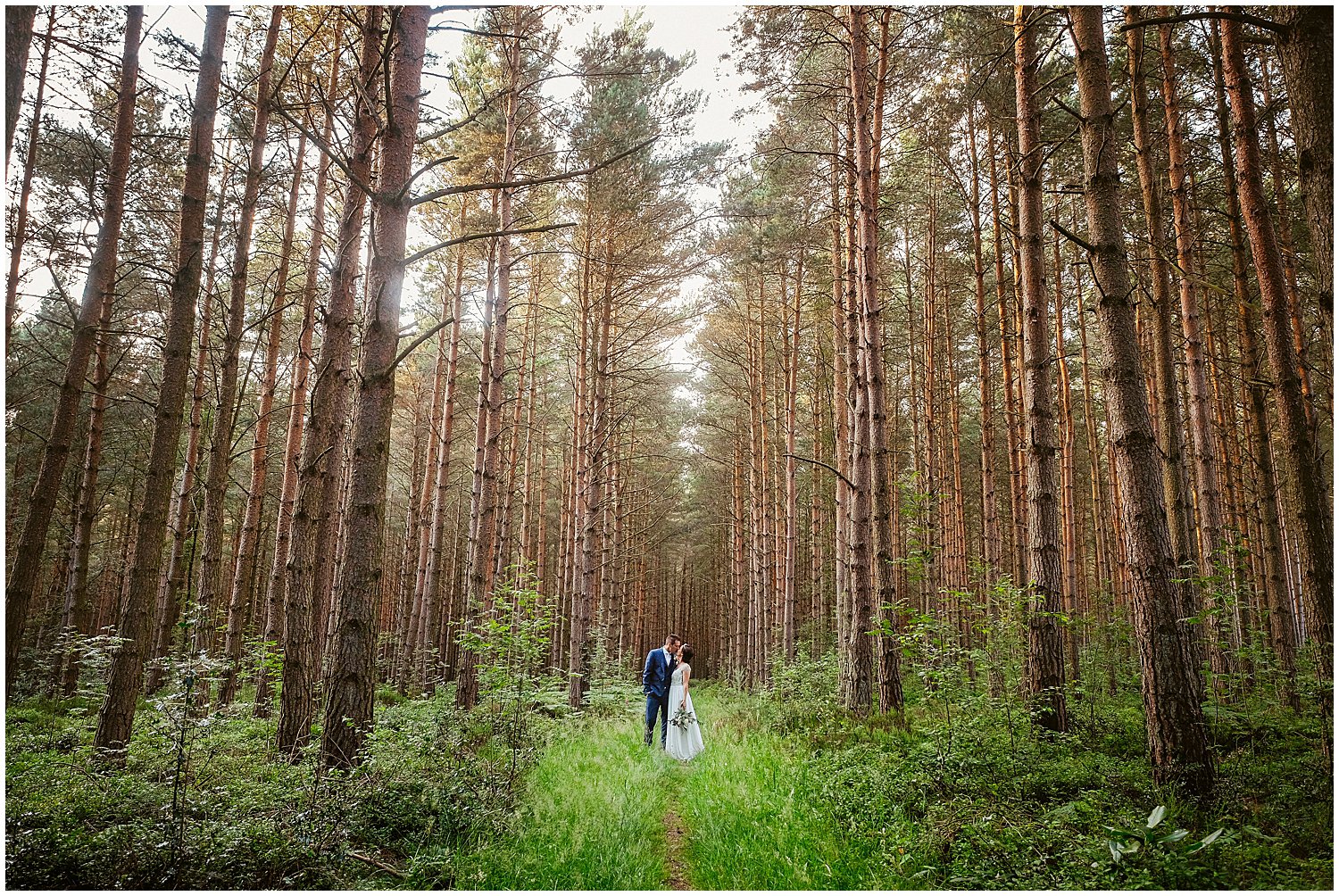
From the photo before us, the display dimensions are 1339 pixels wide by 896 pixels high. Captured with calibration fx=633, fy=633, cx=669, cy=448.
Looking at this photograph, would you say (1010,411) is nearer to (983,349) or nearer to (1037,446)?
(983,349)

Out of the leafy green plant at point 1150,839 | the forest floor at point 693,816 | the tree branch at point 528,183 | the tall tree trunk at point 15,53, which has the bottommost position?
the forest floor at point 693,816

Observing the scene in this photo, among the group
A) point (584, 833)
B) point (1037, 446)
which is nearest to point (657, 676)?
Result: point (584, 833)

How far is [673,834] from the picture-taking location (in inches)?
199

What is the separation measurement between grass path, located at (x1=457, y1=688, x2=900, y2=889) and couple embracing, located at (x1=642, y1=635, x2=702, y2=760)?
684mm

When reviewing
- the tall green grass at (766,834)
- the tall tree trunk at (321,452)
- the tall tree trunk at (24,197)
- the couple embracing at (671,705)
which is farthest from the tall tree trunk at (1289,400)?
the tall tree trunk at (24,197)

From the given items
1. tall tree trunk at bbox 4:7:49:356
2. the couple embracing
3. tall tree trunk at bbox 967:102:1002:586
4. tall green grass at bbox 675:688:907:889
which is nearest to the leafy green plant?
tall green grass at bbox 675:688:907:889

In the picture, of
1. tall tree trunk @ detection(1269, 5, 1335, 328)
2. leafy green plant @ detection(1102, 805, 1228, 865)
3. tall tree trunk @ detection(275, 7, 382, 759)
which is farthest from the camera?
tall tree trunk @ detection(275, 7, 382, 759)

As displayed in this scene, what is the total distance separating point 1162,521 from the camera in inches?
169

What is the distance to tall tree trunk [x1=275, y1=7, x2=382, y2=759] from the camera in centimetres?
516

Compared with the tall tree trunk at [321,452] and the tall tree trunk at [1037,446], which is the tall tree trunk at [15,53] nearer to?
the tall tree trunk at [321,452]

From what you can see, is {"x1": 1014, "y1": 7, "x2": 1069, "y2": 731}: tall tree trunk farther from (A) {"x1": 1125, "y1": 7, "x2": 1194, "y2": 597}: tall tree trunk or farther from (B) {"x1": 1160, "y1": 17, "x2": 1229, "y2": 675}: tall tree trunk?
(B) {"x1": 1160, "y1": 17, "x2": 1229, "y2": 675}: tall tree trunk

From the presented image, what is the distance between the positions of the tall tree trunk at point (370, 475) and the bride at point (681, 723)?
397 cm

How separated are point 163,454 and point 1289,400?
8.64 meters

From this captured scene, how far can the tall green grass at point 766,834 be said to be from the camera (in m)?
3.72
